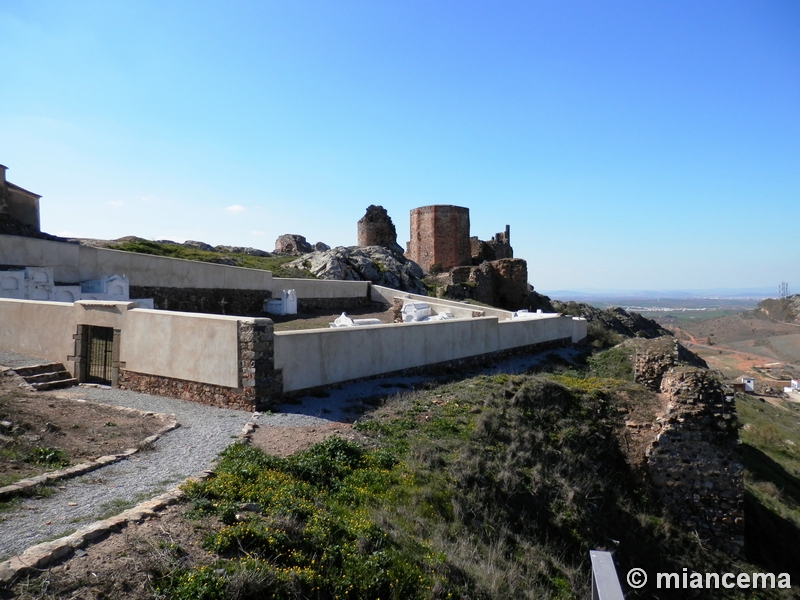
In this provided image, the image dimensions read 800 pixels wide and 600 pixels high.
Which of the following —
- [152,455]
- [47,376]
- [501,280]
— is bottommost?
[152,455]

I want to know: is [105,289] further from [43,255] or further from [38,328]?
[38,328]

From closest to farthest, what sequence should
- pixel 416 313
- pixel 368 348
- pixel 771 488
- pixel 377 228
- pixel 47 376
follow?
pixel 47 376
pixel 368 348
pixel 771 488
pixel 416 313
pixel 377 228

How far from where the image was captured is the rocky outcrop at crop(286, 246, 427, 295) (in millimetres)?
27891

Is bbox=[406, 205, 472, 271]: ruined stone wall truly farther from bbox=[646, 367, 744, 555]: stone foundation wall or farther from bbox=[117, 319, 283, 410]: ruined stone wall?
bbox=[117, 319, 283, 410]: ruined stone wall

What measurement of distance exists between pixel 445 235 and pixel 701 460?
115ft

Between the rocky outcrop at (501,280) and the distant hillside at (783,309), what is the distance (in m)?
76.7

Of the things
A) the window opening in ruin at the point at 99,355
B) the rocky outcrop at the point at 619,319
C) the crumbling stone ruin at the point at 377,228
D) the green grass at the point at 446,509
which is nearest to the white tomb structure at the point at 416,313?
the green grass at the point at 446,509

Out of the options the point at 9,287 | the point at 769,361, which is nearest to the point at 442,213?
the point at 9,287

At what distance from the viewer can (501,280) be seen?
33906mm

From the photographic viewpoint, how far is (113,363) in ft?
35.7

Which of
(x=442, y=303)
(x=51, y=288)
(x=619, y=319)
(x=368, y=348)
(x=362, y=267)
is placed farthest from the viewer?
(x=619, y=319)

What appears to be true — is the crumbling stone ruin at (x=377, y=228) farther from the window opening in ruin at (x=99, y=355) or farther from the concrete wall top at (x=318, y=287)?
the window opening in ruin at (x=99, y=355)

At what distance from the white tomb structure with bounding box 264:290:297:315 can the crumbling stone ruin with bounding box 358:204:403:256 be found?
72.5ft

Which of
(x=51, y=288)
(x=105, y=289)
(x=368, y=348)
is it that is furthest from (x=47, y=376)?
(x=368, y=348)
